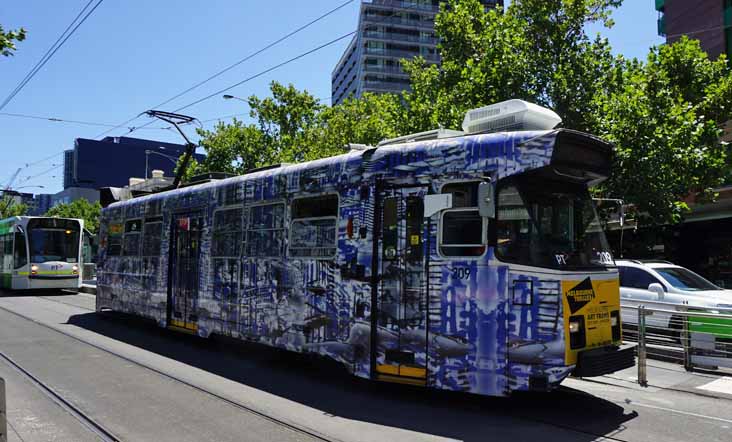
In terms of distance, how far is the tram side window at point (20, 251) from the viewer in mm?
22328

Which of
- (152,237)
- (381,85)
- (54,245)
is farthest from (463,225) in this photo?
(381,85)

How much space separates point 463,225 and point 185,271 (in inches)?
266

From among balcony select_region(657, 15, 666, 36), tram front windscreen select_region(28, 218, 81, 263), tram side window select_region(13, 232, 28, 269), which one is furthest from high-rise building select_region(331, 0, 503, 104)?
tram side window select_region(13, 232, 28, 269)

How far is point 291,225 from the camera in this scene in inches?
339

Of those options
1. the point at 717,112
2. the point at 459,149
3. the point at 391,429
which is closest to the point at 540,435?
the point at 391,429

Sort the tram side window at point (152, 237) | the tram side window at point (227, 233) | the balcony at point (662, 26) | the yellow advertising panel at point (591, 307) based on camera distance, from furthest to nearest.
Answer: the balcony at point (662, 26) → the tram side window at point (152, 237) → the tram side window at point (227, 233) → the yellow advertising panel at point (591, 307)

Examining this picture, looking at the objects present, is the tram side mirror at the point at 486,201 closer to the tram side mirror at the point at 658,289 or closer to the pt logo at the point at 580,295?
the pt logo at the point at 580,295

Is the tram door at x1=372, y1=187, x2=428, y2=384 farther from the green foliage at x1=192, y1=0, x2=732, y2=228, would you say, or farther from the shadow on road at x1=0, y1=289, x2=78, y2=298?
the shadow on road at x1=0, y1=289, x2=78, y2=298

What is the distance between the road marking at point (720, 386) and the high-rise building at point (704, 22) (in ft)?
93.4

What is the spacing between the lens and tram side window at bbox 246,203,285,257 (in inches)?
346

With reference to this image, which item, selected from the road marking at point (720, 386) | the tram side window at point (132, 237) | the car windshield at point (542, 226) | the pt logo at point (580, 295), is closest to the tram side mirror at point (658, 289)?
the road marking at point (720, 386)

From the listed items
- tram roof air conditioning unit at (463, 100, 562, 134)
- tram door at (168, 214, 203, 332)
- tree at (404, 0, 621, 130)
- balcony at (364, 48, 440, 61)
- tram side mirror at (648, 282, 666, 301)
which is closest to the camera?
tram roof air conditioning unit at (463, 100, 562, 134)

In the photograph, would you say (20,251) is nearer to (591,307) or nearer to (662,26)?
(591,307)

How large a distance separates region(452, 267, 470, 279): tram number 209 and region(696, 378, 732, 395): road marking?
421cm
